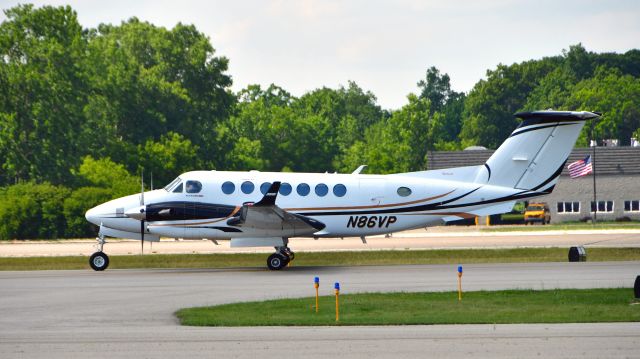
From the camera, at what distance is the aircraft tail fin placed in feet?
115

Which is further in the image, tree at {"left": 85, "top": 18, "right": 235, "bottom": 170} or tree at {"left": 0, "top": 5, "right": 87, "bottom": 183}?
tree at {"left": 85, "top": 18, "right": 235, "bottom": 170}

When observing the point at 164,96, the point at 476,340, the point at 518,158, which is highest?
the point at 164,96

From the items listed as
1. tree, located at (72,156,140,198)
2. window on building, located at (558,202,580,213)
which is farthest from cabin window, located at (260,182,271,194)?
window on building, located at (558,202,580,213)

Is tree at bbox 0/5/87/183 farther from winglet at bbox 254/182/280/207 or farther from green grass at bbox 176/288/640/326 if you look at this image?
green grass at bbox 176/288/640/326

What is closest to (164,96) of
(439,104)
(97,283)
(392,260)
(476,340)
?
(392,260)

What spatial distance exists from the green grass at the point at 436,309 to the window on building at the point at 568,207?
57.6 metres

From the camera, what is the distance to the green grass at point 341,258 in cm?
3812

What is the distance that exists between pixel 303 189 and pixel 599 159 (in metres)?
53.5

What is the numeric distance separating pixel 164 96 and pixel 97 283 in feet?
218

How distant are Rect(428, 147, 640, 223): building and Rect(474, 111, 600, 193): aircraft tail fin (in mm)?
47345

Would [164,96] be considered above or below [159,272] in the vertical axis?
above

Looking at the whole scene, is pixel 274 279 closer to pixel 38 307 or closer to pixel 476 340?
pixel 38 307

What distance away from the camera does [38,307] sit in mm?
25109

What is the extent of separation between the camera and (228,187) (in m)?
35.0
